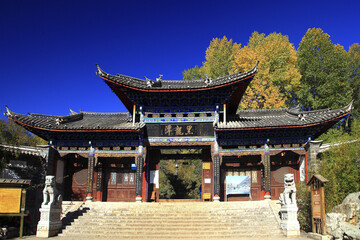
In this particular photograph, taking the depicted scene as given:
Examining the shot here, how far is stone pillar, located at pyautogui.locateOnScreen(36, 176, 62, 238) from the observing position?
1290cm

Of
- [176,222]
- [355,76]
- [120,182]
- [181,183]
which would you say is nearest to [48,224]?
[176,222]

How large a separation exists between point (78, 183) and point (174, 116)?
6.98m

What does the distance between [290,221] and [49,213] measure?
31.7 ft

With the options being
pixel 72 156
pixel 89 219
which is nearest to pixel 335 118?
pixel 89 219

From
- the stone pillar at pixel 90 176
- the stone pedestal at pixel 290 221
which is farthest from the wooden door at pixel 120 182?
the stone pedestal at pixel 290 221

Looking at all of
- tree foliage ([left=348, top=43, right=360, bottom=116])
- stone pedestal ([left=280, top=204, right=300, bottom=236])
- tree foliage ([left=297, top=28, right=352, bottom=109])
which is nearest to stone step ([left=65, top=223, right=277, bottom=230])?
stone pedestal ([left=280, top=204, right=300, bottom=236])

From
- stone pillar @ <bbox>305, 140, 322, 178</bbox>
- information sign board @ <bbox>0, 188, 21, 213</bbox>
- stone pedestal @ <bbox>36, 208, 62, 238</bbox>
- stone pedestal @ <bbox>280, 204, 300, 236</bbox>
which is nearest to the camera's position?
stone pedestal @ <bbox>280, 204, 300, 236</bbox>

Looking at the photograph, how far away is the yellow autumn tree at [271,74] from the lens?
28.5 m

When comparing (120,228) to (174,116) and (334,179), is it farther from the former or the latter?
(334,179)

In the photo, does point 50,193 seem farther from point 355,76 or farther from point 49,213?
point 355,76

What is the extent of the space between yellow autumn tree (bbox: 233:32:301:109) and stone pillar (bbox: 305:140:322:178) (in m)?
11.5

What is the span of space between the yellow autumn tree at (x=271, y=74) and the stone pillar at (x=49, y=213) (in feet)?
63.4

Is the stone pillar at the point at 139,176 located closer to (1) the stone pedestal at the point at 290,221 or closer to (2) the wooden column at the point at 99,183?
(2) the wooden column at the point at 99,183

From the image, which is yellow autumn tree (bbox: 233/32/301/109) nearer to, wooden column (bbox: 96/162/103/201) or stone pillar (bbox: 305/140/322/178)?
stone pillar (bbox: 305/140/322/178)
